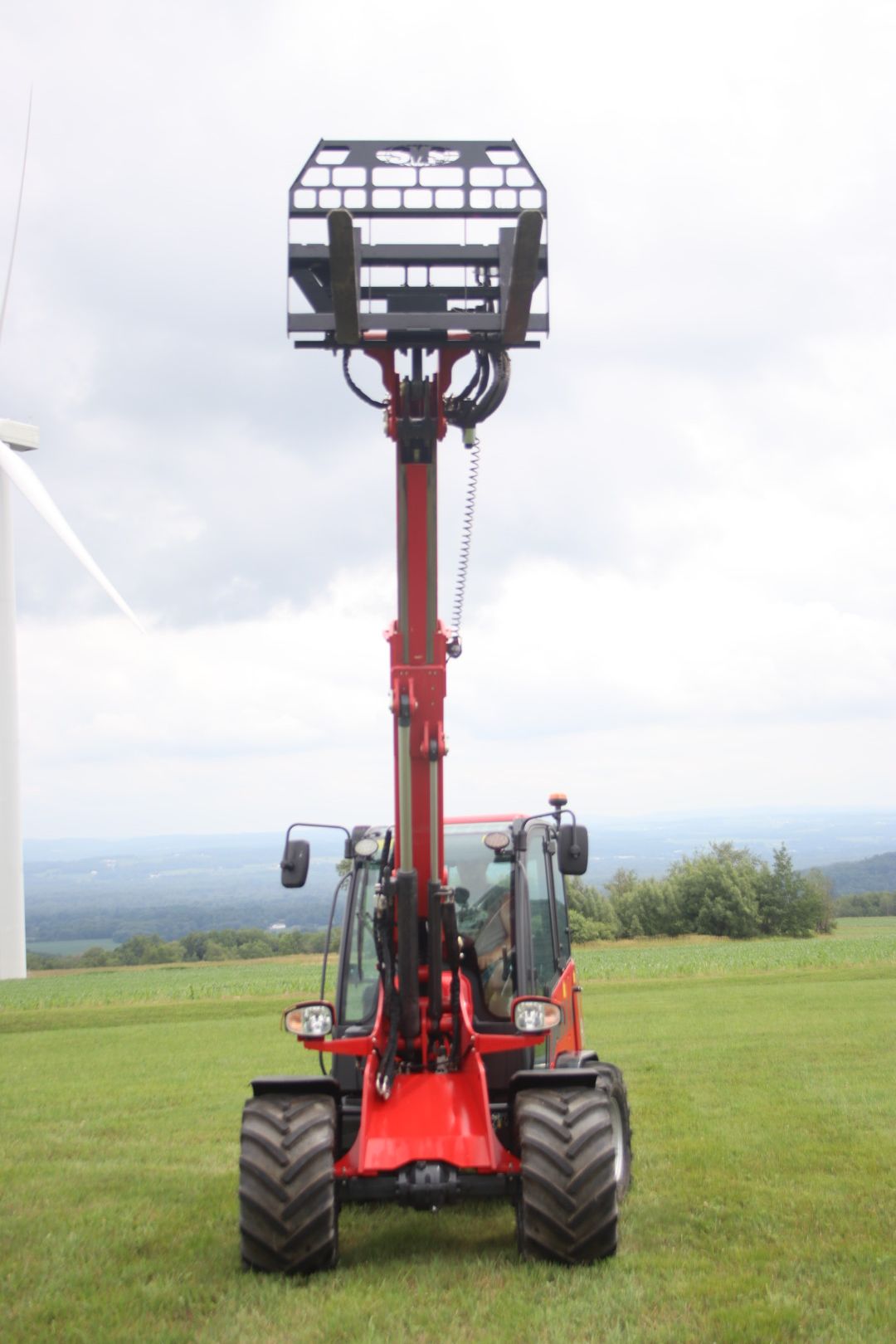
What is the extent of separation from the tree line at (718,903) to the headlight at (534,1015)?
177ft

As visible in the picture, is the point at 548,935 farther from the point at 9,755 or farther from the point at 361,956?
the point at 9,755

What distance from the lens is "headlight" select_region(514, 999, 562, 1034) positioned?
746 cm

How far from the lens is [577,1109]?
6.87 metres

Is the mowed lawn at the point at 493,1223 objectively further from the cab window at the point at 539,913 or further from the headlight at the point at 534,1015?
the cab window at the point at 539,913

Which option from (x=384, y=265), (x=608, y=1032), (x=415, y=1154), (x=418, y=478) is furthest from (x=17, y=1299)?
(x=608, y=1032)

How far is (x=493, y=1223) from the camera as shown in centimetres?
793

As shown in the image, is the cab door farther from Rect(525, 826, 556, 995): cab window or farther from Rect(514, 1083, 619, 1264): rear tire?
Rect(514, 1083, 619, 1264): rear tire

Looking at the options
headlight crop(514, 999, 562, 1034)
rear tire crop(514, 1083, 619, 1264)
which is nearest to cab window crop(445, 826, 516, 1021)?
headlight crop(514, 999, 562, 1034)

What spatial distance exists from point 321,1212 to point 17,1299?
1599 mm

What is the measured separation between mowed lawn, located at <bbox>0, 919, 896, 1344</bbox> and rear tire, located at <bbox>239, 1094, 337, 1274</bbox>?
5.3 inches

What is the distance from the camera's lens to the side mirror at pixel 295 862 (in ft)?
26.3

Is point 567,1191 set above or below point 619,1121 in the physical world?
above

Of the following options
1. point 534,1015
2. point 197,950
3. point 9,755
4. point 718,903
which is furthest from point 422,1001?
point 197,950

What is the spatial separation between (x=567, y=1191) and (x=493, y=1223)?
1587 mm
